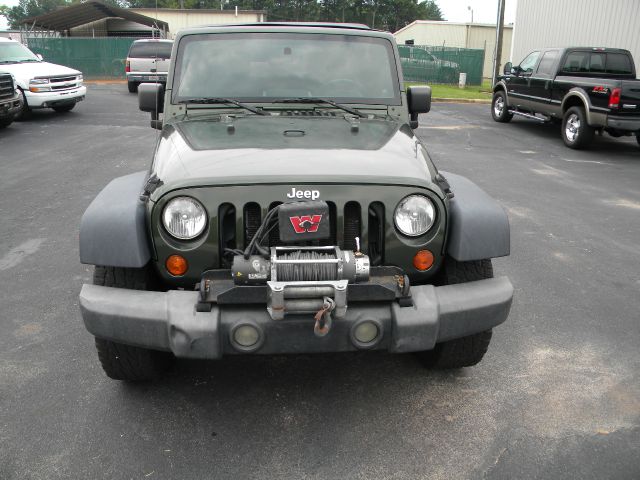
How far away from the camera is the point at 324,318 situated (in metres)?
2.62

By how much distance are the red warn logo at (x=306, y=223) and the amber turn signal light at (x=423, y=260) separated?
0.56m

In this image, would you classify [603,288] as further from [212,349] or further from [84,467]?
[84,467]

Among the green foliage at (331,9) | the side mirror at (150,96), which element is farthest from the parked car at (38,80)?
the green foliage at (331,9)

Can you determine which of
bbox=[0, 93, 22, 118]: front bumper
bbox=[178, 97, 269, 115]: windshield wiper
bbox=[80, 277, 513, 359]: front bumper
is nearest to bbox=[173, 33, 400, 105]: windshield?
bbox=[178, 97, 269, 115]: windshield wiper

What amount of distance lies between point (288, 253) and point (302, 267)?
188 millimetres

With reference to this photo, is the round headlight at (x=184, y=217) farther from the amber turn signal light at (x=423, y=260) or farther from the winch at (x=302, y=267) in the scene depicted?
the amber turn signal light at (x=423, y=260)

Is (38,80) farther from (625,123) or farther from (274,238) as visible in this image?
(274,238)

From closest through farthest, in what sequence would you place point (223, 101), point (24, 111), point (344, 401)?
point (344, 401)
point (223, 101)
point (24, 111)

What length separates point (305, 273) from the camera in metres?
2.63

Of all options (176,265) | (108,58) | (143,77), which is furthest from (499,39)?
(176,265)

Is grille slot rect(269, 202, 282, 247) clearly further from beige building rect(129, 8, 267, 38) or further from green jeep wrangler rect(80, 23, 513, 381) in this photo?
beige building rect(129, 8, 267, 38)

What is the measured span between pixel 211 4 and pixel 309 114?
8790cm

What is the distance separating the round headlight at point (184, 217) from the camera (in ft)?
9.40

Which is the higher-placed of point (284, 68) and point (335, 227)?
point (284, 68)
